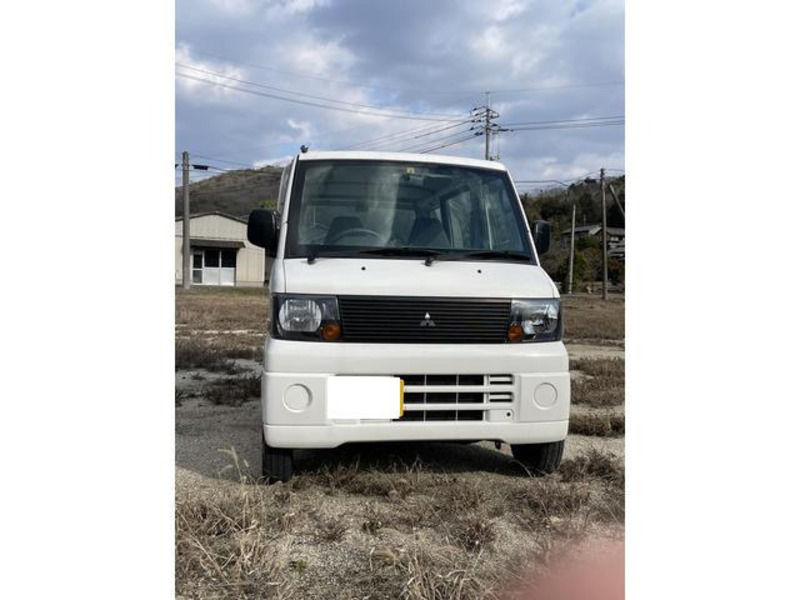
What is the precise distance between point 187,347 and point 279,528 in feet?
23.1

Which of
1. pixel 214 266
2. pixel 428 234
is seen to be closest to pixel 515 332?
pixel 428 234

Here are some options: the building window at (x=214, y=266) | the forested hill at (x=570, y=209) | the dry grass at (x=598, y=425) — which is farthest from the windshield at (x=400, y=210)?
the building window at (x=214, y=266)

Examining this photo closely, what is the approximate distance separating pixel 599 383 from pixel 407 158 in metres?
3.93

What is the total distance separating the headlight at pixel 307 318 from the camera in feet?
10.1

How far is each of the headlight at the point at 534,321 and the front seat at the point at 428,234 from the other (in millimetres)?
653

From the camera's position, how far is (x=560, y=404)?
333 cm

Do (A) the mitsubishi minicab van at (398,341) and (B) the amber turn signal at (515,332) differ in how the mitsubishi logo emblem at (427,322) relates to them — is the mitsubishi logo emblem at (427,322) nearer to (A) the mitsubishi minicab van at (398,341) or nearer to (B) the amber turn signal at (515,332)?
(A) the mitsubishi minicab van at (398,341)

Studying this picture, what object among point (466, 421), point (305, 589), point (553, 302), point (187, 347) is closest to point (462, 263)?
point (553, 302)

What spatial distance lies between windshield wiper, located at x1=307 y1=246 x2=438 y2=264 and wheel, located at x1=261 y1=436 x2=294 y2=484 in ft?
3.45

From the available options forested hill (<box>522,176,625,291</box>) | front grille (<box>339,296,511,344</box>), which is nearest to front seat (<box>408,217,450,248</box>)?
front grille (<box>339,296,511,344</box>)

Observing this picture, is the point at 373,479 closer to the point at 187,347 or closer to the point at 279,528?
the point at 279,528

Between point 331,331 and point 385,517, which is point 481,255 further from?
point 385,517

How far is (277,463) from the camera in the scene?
3.30 metres

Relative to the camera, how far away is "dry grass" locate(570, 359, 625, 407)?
19.5ft
